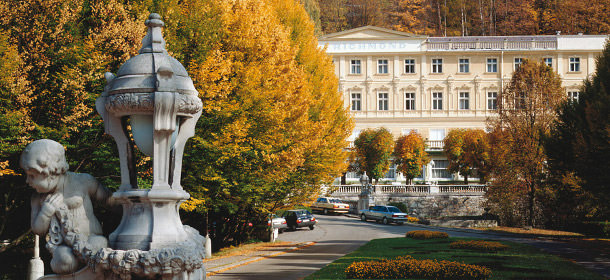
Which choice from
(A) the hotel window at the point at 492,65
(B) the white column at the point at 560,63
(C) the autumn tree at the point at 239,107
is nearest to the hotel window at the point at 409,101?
(A) the hotel window at the point at 492,65

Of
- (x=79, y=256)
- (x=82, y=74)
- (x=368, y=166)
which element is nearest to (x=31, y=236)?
(x=82, y=74)

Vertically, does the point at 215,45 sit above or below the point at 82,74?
above

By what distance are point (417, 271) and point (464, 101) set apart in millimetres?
62439

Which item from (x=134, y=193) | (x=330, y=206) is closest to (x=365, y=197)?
(x=330, y=206)

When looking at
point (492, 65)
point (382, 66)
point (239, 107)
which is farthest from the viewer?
point (382, 66)

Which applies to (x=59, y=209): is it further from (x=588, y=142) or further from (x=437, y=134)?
(x=437, y=134)

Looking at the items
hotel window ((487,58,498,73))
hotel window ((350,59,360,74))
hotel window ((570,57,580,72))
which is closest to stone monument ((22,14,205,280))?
hotel window ((350,59,360,74))

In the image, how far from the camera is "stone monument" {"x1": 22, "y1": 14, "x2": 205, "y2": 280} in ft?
22.1

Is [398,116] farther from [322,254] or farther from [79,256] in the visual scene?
[79,256]

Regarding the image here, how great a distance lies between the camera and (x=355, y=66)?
75375mm

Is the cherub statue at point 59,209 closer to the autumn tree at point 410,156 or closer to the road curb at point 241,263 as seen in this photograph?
the road curb at point 241,263

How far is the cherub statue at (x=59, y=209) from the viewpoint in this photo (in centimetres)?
671

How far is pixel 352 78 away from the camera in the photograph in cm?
7538

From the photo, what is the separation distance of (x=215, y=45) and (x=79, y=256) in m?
12.9
